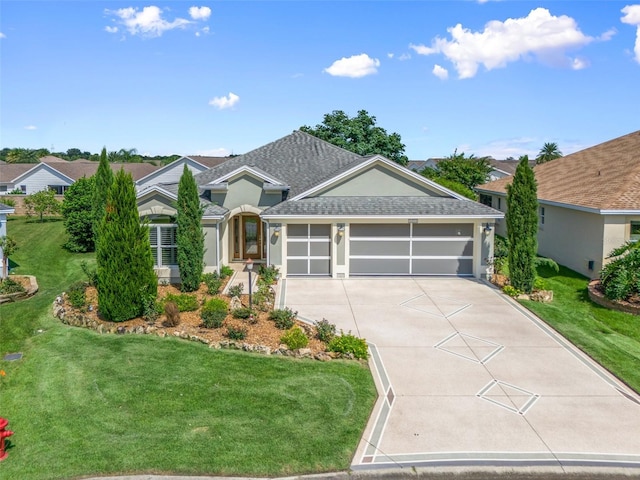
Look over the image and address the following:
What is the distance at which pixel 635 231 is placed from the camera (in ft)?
60.3

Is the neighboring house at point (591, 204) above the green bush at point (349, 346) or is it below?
above

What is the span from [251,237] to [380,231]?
6.41 meters

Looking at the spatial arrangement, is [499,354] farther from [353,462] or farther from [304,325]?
[353,462]

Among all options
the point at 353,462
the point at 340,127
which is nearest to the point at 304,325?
the point at 353,462

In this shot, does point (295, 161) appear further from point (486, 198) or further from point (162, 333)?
point (486, 198)

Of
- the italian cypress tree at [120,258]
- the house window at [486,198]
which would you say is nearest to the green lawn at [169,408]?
the italian cypress tree at [120,258]

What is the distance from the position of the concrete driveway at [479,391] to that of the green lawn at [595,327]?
1.14ft

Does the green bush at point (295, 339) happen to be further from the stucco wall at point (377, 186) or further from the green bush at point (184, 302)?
the stucco wall at point (377, 186)

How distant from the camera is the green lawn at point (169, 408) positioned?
7551mm

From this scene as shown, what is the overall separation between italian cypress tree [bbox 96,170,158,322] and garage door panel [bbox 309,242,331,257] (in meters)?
7.64

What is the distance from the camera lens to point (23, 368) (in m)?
11.4

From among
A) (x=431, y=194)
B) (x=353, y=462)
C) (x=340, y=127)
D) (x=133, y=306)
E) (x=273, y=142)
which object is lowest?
(x=353, y=462)

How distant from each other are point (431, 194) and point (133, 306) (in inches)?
516

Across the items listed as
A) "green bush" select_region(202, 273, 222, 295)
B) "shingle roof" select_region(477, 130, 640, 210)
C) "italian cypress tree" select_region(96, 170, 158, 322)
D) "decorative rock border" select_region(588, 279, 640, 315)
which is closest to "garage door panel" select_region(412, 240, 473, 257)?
"decorative rock border" select_region(588, 279, 640, 315)
